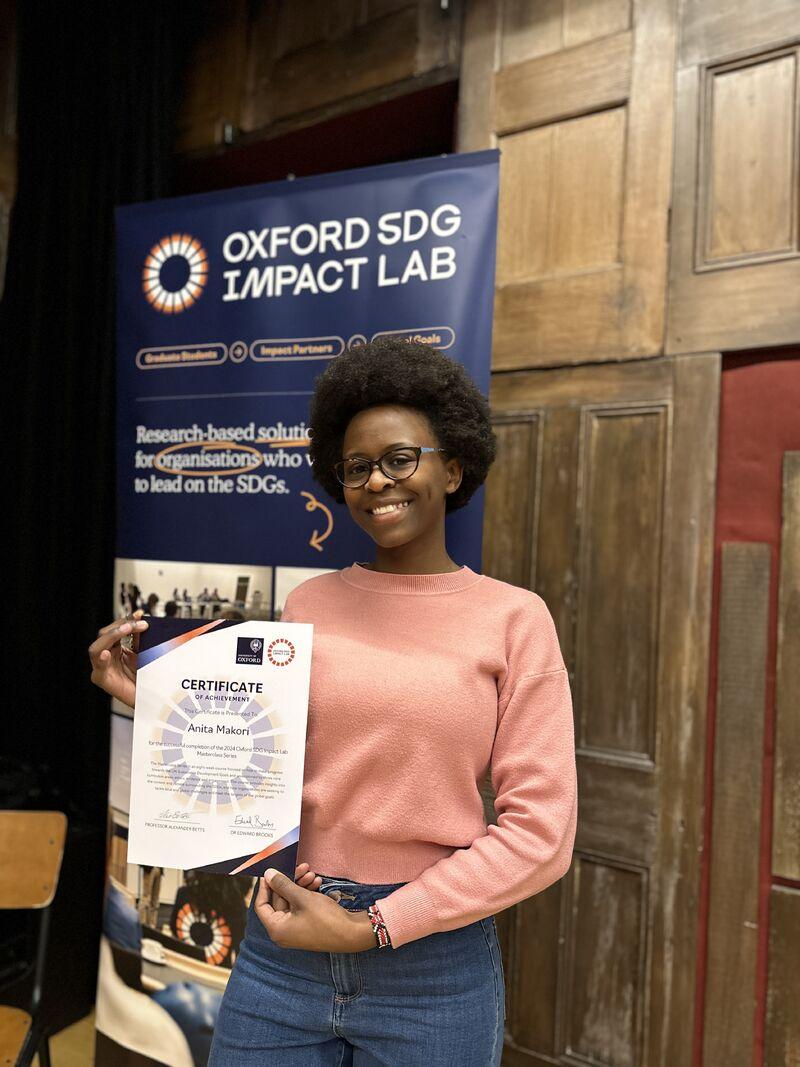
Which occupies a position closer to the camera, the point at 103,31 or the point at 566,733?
the point at 566,733

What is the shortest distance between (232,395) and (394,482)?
1.05 metres

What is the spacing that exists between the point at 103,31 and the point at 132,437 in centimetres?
185

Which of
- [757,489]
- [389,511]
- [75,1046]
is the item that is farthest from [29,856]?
[757,489]

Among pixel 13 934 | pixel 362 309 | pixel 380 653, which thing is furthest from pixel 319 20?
pixel 13 934

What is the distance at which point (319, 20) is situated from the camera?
8.95 ft

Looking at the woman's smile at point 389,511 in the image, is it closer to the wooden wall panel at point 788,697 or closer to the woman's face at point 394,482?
the woman's face at point 394,482

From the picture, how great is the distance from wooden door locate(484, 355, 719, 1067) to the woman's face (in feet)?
3.47

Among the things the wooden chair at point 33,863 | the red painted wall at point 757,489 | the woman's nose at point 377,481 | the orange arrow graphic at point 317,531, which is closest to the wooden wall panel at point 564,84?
the red painted wall at point 757,489

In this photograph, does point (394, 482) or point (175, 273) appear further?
point (175, 273)

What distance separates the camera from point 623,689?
210cm

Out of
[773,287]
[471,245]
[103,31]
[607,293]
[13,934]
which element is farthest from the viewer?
[103,31]

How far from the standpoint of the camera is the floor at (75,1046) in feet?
8.22

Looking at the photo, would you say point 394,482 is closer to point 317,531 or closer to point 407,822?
point 407,822

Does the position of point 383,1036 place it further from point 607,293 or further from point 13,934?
point 13,934
